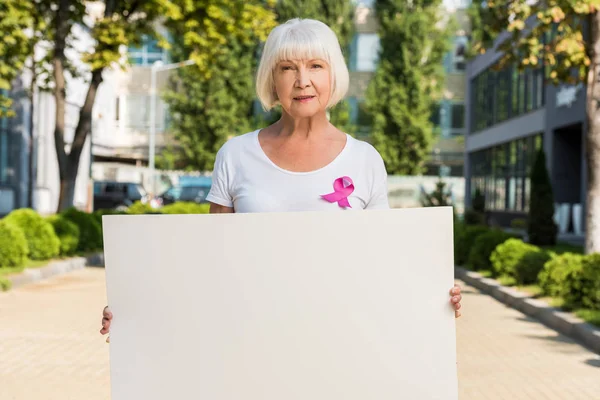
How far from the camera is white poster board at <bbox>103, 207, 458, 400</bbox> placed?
302 cm

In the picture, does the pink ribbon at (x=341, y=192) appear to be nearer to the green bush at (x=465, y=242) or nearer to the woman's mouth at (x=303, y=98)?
the woman's mouth at (x=303, y=98)

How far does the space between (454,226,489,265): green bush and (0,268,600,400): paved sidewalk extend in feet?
22.5

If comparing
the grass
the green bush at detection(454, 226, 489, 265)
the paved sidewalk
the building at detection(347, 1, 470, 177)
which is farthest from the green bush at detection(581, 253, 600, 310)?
the building at detection(347, 1, 470, 177)

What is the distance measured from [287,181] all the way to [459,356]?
5.88 m

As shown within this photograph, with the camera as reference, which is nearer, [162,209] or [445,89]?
[162,209]

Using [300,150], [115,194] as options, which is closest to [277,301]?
[300,150]

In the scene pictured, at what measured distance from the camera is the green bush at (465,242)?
19.8 m

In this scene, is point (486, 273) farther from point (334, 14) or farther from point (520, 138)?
point (334, 14)

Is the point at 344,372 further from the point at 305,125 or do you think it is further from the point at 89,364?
the point at 89,364

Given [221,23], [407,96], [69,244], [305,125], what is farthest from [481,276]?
[407,96]

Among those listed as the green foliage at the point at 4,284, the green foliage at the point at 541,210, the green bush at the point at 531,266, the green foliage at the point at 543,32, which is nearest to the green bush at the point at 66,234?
the green foliage at the point at 4,284

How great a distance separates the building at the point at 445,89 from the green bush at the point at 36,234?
158 ft

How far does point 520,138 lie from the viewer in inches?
1612

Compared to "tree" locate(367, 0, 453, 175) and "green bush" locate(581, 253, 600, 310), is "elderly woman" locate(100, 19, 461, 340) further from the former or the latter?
"tree" locate(367, 0, 453, 175)
